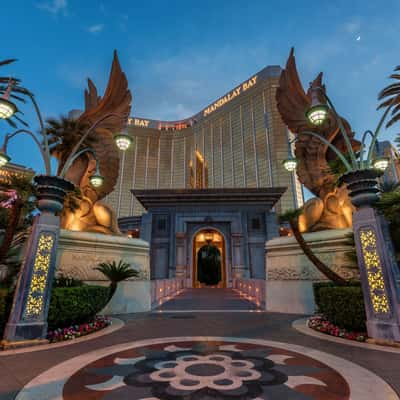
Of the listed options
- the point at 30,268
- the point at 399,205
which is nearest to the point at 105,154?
the point at 30,268

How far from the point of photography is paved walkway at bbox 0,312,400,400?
3141mm

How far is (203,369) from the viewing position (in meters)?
3.91

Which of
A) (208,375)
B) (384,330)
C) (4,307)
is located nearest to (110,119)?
(4,307)

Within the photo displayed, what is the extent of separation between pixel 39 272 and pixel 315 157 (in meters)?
13.4

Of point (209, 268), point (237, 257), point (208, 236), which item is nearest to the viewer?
point (237, 257)

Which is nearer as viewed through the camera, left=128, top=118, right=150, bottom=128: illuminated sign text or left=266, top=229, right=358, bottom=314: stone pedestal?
left=266, top=229, right=358, bottom=314: stone pedestal

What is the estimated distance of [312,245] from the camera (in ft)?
34.7

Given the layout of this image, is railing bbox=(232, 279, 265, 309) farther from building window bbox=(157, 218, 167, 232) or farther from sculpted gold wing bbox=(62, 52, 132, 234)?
building window bbox=(157, 218, 167, 232)

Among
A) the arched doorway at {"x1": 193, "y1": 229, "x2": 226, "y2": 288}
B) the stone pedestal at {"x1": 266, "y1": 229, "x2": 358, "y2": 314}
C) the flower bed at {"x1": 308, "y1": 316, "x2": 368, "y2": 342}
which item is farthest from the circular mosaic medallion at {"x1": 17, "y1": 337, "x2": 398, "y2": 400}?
the arched doorway at {"x1": 193, "y1": 229, "x2": 226, "y2": 288}

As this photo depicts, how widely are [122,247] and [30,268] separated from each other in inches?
225

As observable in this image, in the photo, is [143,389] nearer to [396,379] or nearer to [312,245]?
[396,379]

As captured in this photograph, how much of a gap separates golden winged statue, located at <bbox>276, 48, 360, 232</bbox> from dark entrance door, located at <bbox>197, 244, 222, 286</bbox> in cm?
2374

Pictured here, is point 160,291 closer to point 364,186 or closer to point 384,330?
point 384,330

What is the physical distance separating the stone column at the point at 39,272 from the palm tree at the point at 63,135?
627cm
